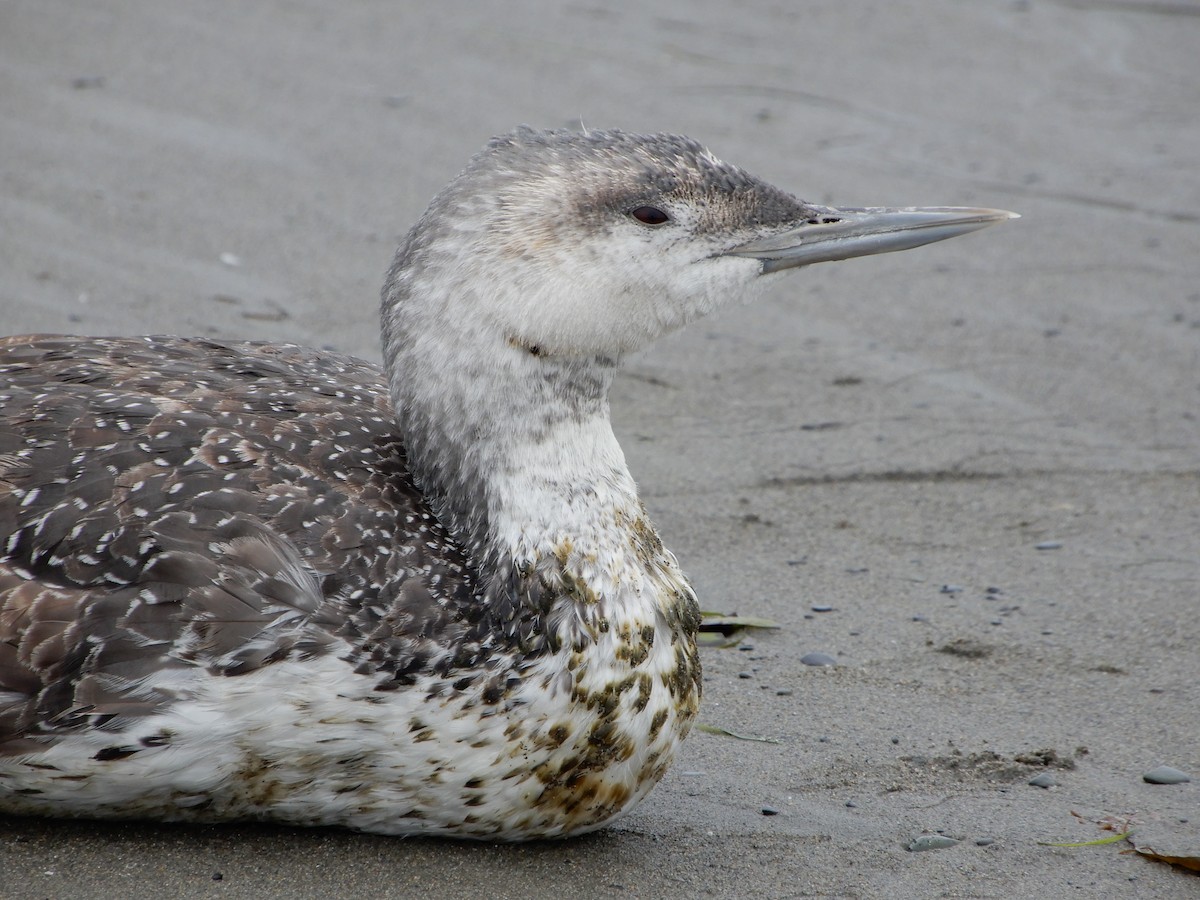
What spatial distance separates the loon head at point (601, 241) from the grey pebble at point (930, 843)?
1.26 m

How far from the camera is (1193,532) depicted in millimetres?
4953

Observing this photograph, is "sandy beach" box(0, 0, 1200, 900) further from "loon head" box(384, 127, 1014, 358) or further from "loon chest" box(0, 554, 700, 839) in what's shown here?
A: "loon head" box(384, 127, 1014, 358)

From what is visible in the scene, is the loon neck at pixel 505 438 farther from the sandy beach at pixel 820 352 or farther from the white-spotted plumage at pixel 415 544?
the sandy beach at pixel 820 352

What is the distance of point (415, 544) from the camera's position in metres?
3.16

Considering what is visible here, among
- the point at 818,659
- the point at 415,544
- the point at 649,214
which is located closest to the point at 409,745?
the point at 415,544

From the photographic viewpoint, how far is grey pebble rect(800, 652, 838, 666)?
408 centimetres

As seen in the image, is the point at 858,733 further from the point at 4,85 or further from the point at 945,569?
the point at 4,85

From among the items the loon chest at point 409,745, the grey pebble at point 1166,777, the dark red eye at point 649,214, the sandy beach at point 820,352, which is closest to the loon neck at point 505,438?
the loon chest at point 409,745

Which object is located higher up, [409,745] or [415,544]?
[415,544]

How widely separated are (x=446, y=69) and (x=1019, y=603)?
5.01 metres

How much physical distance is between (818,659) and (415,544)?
1.41m

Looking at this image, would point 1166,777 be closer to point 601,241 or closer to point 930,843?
point 930,843

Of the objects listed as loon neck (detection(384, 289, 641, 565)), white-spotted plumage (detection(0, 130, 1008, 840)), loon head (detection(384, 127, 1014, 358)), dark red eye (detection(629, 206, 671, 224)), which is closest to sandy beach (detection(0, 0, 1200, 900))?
white-spotted plumage (detection(0, 130, 1008, 840))

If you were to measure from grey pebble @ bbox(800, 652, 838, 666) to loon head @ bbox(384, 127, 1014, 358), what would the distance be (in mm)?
1179
